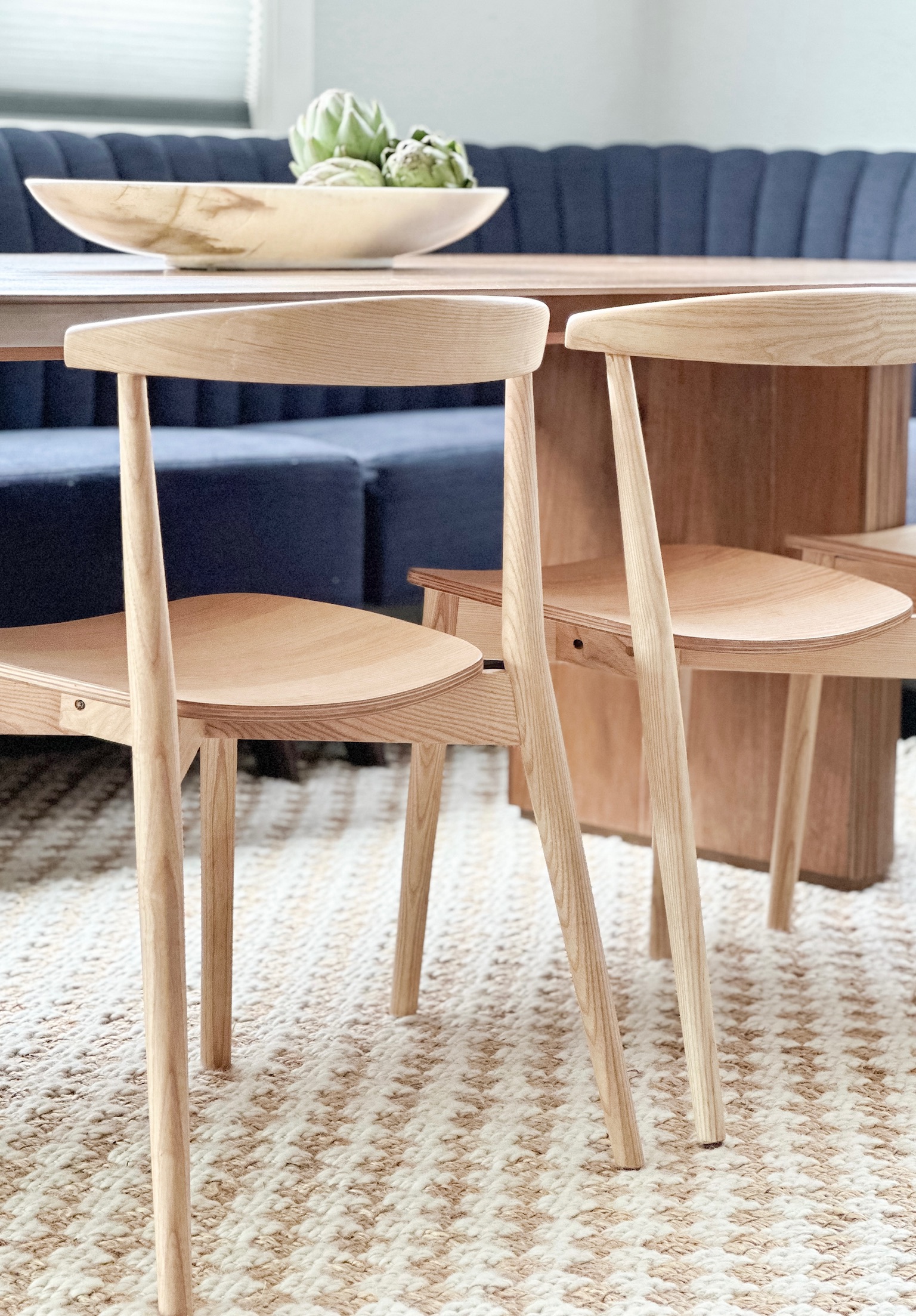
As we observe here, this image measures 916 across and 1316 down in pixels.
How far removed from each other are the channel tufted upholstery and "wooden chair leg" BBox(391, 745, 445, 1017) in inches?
26.3

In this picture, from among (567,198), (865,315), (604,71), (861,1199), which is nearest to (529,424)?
(865,315)

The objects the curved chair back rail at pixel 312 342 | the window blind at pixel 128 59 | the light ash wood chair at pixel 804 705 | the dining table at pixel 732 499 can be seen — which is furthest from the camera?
the window blind at pixel 128 59

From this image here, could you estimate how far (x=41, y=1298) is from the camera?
1000mm

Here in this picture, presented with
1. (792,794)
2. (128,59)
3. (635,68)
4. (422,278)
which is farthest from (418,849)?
(635,68)

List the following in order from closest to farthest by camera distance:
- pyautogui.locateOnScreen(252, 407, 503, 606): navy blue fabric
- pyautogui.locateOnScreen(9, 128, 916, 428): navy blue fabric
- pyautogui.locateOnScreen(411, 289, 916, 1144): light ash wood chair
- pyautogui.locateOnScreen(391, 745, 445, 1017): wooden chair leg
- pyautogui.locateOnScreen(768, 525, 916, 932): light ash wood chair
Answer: pyautogui.locateOnScreen(411, 289, 916, 1144): light ash wood chair, pyautogui.locateOnScreen(391, 745, 445, 1017): wooden chair leg, pyautogui.locateOnScreen(768, 525, 916, 932): light ash wood chair, pyautogui.locateOnScreen(252, 407, 503, 606): navy blue fabric, pyautogui.locateOnScreen(9, 128, 916, 428): navy blue fabric

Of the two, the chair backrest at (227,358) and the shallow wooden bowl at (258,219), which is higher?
the shallow wooden bowl at (258,219)

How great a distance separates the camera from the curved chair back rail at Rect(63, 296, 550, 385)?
93 centimetres

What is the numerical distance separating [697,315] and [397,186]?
0.82m

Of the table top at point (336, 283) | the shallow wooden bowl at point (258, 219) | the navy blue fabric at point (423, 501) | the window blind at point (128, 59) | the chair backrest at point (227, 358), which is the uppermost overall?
the window blind at point (128, 59)

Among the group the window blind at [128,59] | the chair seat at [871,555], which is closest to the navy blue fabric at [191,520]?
the chair seat at [871,555]

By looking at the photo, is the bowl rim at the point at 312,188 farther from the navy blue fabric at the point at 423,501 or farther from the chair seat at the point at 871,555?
the chair seat at the point at 871,555

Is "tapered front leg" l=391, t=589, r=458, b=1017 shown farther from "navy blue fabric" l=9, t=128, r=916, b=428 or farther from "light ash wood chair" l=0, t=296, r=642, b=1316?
"navy blue fabric" l=9, t=128, r=916, b=428

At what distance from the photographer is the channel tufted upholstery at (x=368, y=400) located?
6.50 ft

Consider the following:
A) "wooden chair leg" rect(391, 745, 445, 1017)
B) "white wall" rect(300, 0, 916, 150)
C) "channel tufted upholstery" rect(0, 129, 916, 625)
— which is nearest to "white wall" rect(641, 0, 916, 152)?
"white wall" rect(300, 0, 916, 150)
